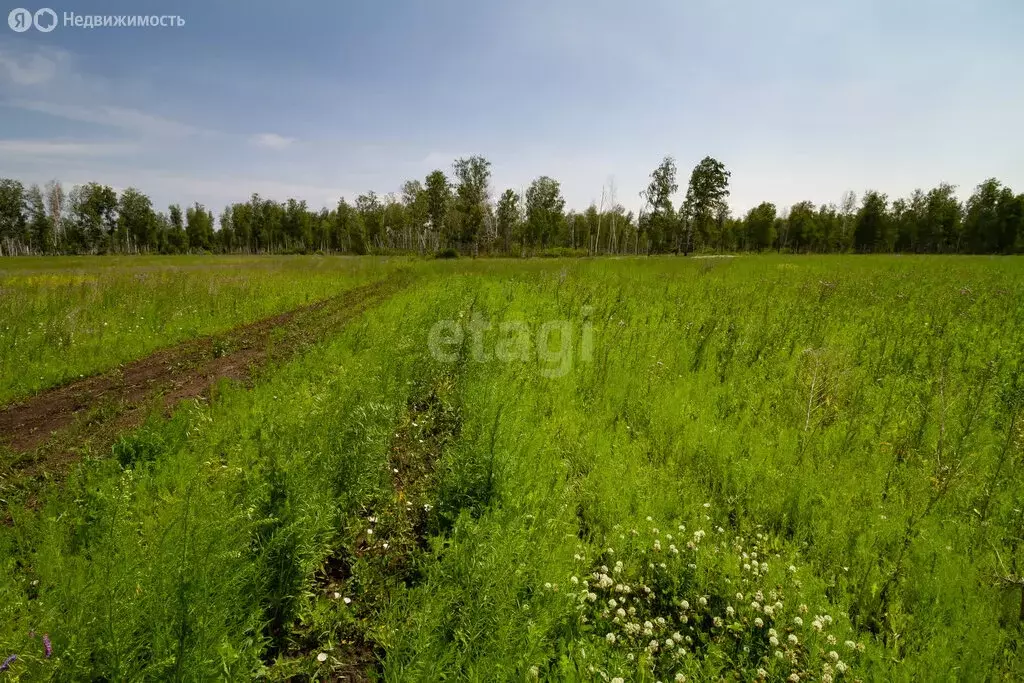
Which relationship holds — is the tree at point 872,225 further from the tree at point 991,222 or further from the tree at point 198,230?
the tree at point 198,230

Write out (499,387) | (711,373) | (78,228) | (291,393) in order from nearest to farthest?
(499,387)
(291,393)
(711,373)
(78,228)

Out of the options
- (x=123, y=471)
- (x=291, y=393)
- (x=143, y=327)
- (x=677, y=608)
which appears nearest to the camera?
(x=677, y=608)

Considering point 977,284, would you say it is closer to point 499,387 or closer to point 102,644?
point 499,387

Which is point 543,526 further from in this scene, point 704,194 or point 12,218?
point 12,218

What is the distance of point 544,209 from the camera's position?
228 ft

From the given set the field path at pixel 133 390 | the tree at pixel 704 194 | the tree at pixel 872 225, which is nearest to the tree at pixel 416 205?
the tree at pixel 704 194

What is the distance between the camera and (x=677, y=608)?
9.89ft

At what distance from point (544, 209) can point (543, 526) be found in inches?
2760

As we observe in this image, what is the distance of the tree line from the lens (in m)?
60.8

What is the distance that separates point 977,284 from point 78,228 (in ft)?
400

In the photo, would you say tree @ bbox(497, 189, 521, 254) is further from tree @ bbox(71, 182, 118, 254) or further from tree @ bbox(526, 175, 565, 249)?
tree @ bbox(71, 182, 118, 254)

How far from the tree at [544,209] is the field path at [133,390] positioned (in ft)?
199

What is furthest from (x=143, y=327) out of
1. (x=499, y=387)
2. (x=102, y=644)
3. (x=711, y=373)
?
(x=711, y=373)

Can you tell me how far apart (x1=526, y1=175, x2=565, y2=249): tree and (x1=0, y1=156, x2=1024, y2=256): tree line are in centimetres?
19
